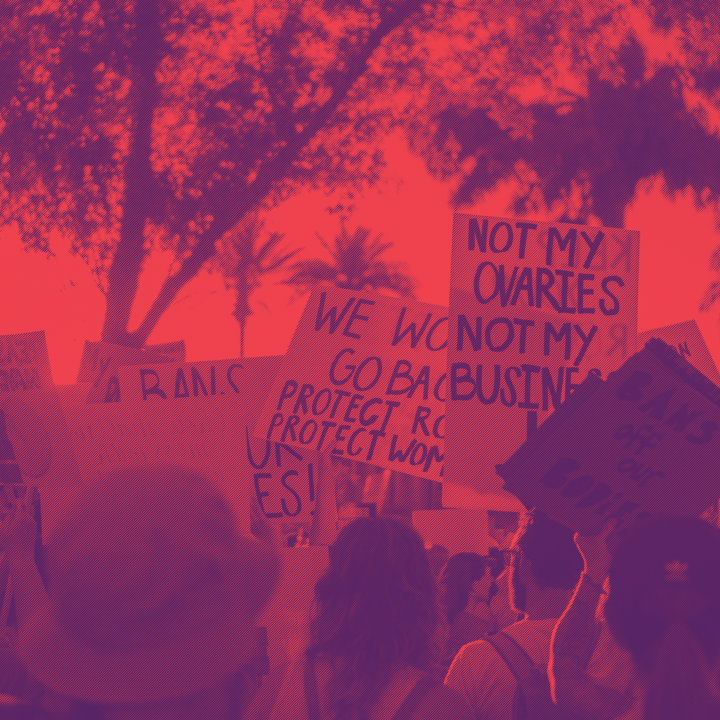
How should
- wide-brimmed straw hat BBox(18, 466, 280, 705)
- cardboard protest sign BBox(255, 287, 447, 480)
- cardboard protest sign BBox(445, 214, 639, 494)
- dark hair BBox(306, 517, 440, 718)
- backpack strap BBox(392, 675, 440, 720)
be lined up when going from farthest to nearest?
cardboard protest sign BBox(255, 287, 447, 480), cardboard protest sign BBox(445, 214, 639, 494), dark hair BBox(306, 517, 440, 718), backpack strap BBox(392, 675, 440, 720), wide-brimmed straw hat BBox(18, 466, 280, 705)

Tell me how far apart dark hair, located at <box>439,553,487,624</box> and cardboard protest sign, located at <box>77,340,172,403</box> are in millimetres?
2470

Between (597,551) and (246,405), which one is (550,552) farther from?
(246,405)

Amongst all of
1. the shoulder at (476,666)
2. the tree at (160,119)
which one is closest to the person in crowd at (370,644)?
the shoulder at (476,666)

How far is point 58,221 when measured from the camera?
8.86 m

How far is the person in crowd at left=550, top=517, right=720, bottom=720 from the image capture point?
162 cm

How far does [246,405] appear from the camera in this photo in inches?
185

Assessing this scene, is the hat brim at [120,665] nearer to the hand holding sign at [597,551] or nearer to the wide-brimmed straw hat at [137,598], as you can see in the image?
the wide-brimmed straw hat at [137,598]

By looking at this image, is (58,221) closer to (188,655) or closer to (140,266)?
(140,266)

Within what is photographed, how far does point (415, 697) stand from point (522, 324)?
6.83ft

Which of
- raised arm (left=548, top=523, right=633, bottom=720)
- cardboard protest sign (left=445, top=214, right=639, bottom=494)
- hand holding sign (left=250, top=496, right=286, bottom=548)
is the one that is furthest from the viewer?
hand holding sign (left=250, top=496, right=286, bottom=548)

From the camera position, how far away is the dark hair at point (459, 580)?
139 inches

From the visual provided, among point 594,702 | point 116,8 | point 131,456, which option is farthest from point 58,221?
point 594,702

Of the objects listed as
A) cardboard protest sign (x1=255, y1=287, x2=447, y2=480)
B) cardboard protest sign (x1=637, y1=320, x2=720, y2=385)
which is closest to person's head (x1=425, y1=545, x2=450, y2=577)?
cardboard protest sign (x1=255, y1=287, x2=447, y2=480)

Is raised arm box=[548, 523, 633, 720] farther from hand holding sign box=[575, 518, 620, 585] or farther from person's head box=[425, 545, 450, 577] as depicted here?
person's head box=[425, 545, 450, 577]
